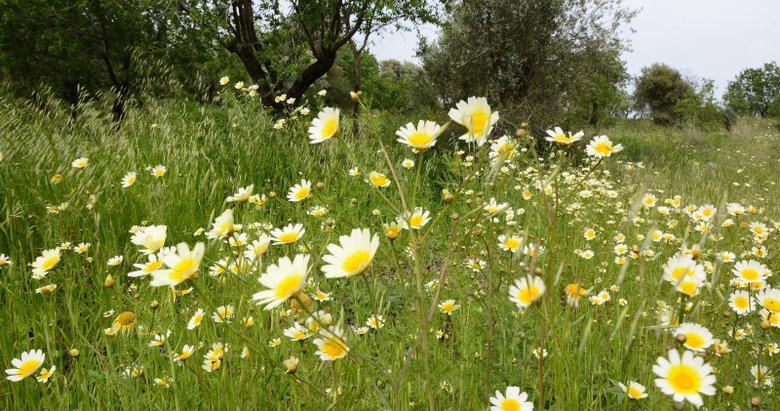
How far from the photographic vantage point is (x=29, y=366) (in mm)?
1173

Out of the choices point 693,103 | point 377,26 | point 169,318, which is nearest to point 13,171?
point 169,318

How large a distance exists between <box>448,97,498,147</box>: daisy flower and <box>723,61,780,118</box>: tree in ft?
167

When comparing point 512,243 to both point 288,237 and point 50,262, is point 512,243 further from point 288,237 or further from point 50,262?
point 50,262

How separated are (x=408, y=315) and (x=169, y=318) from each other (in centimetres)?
79

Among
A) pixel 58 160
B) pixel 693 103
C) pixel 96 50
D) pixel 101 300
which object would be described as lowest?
pixel 101 300

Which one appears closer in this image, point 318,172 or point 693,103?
point 318,172

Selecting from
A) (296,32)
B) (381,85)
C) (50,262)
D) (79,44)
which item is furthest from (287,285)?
(381,85)

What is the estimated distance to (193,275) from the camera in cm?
70

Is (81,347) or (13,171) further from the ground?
(13,171)

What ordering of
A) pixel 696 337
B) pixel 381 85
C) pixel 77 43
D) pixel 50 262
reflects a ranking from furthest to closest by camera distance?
pixel 381 85 < pixel 77 43 < pixel 50 262 < pixel 696 337

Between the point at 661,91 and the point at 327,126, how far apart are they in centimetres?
3500

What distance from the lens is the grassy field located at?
92cm

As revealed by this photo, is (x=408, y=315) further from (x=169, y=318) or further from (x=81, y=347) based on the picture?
(x=81, y=347)

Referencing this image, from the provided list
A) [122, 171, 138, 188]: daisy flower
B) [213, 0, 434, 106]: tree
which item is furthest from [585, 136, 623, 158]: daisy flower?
[213, 0, 434, 106]: tree
